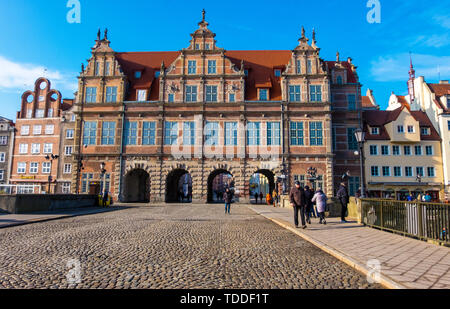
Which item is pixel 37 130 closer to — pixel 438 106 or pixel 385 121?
pixel 385 121

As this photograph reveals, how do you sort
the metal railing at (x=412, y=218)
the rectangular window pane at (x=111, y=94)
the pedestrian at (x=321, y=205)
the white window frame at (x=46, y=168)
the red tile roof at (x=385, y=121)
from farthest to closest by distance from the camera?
1. the white window frame at (x=46, y=168)
2. the red tile roof at (x=385, y=121)
3. the rectangular window pane at (x=111, y=94)
4. the pedestrian at (x=321, y=205)
5. the metal railing at (x=412, y=218)

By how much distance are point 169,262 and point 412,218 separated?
7655mm

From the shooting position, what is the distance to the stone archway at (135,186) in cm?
3362

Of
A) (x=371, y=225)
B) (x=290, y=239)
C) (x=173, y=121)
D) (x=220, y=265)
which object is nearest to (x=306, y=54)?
(x=173, y=121)

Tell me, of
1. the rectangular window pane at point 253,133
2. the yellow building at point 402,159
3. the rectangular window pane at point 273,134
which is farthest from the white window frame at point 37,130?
the yellow building at point 402,159

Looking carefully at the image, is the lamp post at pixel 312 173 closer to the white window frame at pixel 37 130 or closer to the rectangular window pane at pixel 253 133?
the rectangular window pane at pixel 253 133

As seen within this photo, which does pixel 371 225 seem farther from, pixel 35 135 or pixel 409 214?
pixel 35 135

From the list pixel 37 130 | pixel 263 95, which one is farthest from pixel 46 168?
pixel 263 95

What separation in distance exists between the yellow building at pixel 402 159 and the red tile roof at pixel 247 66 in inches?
291

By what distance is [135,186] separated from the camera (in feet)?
119

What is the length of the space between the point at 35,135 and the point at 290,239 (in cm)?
4755

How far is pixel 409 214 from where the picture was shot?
947cm

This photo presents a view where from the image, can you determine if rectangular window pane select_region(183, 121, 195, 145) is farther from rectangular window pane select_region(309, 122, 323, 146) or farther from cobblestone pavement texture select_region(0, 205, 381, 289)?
cobblestone pavement texture select_region(0, 205, 381, 289)

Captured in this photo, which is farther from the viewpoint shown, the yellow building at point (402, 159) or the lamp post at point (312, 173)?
the yellow building at point (402, 159)
